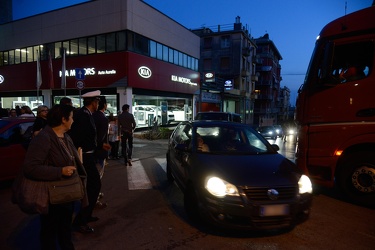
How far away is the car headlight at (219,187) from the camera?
3379 mm

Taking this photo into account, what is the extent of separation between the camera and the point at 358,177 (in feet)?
15.7

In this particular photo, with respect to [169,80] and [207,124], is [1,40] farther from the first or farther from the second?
[207,124]

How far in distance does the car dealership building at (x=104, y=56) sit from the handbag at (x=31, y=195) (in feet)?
46.5

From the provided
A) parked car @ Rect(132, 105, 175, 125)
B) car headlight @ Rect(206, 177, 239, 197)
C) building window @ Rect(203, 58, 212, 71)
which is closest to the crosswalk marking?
car headlight @ Rect(206, 177, 239, 197)

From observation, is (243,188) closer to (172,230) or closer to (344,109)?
(172,230)

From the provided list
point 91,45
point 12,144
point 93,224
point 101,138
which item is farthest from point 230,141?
point 91,45

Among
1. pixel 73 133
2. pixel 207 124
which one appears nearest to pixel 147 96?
pixel 207 124

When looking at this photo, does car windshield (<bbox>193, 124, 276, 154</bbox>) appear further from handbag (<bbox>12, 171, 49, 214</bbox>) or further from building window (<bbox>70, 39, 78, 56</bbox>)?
building window (<bbox>70, 39, 78, 56</bbox>)

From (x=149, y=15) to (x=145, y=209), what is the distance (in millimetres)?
17924

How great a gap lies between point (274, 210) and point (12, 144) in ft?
17.9

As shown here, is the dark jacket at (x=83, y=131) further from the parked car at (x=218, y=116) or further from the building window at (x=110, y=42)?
the building window at (x=110, y=42)

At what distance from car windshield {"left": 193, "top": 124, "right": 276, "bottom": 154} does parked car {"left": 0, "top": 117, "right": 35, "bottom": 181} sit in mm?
3829

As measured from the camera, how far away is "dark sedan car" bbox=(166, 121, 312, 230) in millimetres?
3297

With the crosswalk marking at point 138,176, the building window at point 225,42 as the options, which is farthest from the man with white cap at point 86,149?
the building window at point 225,42
